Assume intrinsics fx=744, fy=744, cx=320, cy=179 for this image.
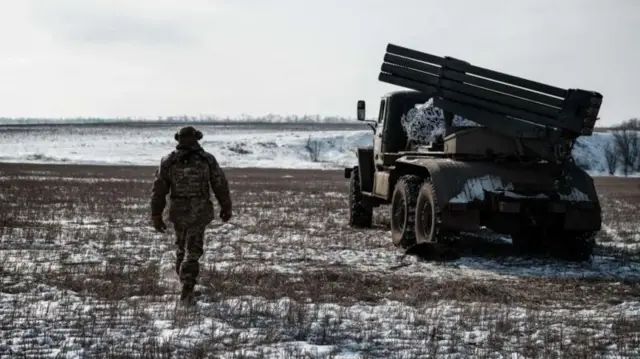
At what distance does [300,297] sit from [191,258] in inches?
44.9

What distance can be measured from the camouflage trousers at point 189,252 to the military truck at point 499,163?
394cm

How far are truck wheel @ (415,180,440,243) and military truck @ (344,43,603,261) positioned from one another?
0.05 feet

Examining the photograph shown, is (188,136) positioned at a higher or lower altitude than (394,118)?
lower

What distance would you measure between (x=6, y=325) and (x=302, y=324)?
7.67ft

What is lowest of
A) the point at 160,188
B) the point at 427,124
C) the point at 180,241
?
the point at 180,241

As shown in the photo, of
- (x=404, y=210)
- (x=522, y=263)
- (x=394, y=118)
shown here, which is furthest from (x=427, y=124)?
(x=522, y=263)

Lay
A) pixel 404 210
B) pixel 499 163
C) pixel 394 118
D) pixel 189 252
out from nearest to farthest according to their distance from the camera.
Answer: pixel 189 252
pixel 499 163
pixel 404 210
pixel 394 118

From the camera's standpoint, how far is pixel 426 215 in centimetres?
1073

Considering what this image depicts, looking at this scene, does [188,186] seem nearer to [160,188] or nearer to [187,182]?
[187,182]

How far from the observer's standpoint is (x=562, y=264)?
1020 centimetres

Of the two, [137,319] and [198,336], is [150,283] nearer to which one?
[137,319]

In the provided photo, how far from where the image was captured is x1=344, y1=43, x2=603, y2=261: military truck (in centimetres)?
997

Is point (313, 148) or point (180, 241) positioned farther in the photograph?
point (313, 148)

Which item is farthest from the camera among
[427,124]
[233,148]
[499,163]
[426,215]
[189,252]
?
[233,148]
